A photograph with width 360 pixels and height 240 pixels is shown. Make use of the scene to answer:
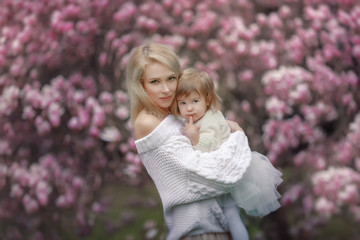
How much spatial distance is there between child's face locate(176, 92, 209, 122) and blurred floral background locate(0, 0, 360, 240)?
224 centimetres

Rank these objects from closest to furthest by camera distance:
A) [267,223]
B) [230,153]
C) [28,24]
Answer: [230,153] < [28,24] < [267,223]

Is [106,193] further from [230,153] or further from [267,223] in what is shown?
[230,153]

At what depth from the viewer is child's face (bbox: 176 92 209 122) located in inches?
93.6

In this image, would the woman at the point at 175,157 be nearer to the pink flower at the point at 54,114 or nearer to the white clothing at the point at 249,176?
the white clothing at the point at 249,176

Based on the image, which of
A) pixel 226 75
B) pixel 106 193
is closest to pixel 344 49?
pixel 226 75

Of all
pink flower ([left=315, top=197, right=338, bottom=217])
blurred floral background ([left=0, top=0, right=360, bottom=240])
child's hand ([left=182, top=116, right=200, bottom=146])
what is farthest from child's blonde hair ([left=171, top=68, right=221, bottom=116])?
pink flower ([left=315, top=197, right=338, bottom=217])

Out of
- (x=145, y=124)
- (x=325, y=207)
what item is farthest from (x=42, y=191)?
(x=145, y=124)

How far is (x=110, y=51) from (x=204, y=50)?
0.82 meters

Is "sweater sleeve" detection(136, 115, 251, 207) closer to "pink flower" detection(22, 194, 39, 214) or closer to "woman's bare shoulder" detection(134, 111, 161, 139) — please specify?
"woman's bare shoulder" detection(134, 111, 161, 139)

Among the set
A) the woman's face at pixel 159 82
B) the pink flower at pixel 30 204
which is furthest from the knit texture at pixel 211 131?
the pink flower at pixel 30 204

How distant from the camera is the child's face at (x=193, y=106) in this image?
7.80 ft

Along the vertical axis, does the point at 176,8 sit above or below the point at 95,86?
above

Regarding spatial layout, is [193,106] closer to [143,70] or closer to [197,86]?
[197,86]

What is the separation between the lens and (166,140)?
236cm
